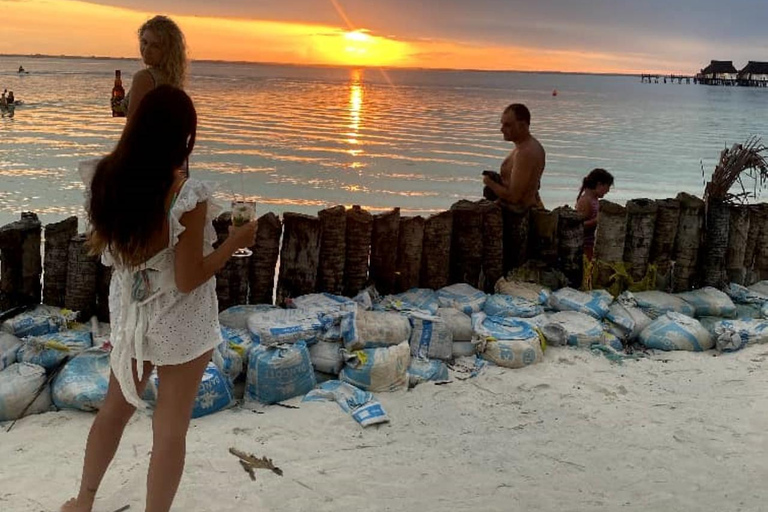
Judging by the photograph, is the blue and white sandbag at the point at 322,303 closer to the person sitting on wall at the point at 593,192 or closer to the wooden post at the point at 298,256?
the wooden post at the point at 298,256

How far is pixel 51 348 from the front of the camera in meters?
4.49

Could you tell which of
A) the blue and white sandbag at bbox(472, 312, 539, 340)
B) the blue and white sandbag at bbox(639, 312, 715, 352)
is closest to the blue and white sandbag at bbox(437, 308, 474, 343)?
the blue and white sandbag at bbox(472, 312, 539, 340)

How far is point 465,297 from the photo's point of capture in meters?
5.88

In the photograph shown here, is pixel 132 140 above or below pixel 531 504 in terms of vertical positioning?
above

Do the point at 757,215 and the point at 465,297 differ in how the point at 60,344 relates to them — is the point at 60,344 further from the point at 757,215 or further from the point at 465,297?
the point at 757,215

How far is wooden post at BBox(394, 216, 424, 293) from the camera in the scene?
587 centimetres

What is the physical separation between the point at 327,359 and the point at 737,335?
11.1 ft

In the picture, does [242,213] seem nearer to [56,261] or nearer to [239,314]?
[239,314]

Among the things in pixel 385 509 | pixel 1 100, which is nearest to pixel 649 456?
pixel 385 509

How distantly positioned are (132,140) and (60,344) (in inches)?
106

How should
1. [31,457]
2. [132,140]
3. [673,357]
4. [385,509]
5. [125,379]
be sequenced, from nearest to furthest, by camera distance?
1. [132,140]
2. [125,379]
3. [385,509]
4. [31,457]
5. [673,357]

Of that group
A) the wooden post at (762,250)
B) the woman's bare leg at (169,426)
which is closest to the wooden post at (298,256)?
the woman's bare leg at (169,426)

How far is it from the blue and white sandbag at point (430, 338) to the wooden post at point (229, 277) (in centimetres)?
137

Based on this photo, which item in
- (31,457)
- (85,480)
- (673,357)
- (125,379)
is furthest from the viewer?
(673,357)
